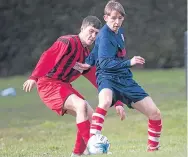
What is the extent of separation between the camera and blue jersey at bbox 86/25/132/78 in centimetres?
743

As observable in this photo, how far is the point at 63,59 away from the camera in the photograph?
7.95m

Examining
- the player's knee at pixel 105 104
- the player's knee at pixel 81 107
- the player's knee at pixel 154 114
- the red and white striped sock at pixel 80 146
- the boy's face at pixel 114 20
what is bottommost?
the red and white striped sock at pixel 80 146

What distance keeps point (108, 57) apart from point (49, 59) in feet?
2.51

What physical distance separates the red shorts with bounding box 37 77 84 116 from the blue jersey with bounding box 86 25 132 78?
44 centimetres

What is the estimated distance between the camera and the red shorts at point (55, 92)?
25.7 ft

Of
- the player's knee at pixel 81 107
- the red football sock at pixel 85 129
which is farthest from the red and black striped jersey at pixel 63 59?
the red football sock at pixel 85 129

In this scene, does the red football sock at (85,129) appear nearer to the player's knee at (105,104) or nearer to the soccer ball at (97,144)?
the soccer ball at (97,144)

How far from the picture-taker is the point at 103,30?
757cm

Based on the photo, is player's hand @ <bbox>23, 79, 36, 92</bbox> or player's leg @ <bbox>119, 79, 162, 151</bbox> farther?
player's hand @ <bbox>23, 79, 36, 92</bbox>

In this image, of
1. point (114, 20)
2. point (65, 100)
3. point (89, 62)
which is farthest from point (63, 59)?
point (114, 20)

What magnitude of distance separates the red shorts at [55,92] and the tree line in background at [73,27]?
19426 millimetres

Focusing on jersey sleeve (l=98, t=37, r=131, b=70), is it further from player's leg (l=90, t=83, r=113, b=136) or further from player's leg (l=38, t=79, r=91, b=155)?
player's leg (l=38, t=79, r=91, b=155)

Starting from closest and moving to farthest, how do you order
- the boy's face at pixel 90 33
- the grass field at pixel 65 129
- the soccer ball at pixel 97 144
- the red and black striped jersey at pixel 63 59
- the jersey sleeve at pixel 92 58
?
the soccer ball at pixel 97 144
the jersey sleeve at pixel 92 58
the red and black striped jersey at pixel 63 59
the boy's face at pixel 90 33
the grass field at pixel 65 129

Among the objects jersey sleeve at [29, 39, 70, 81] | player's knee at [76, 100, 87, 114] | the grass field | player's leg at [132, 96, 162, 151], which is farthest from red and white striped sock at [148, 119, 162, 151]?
jersey sleeve at [29, 39, 70, 81]
